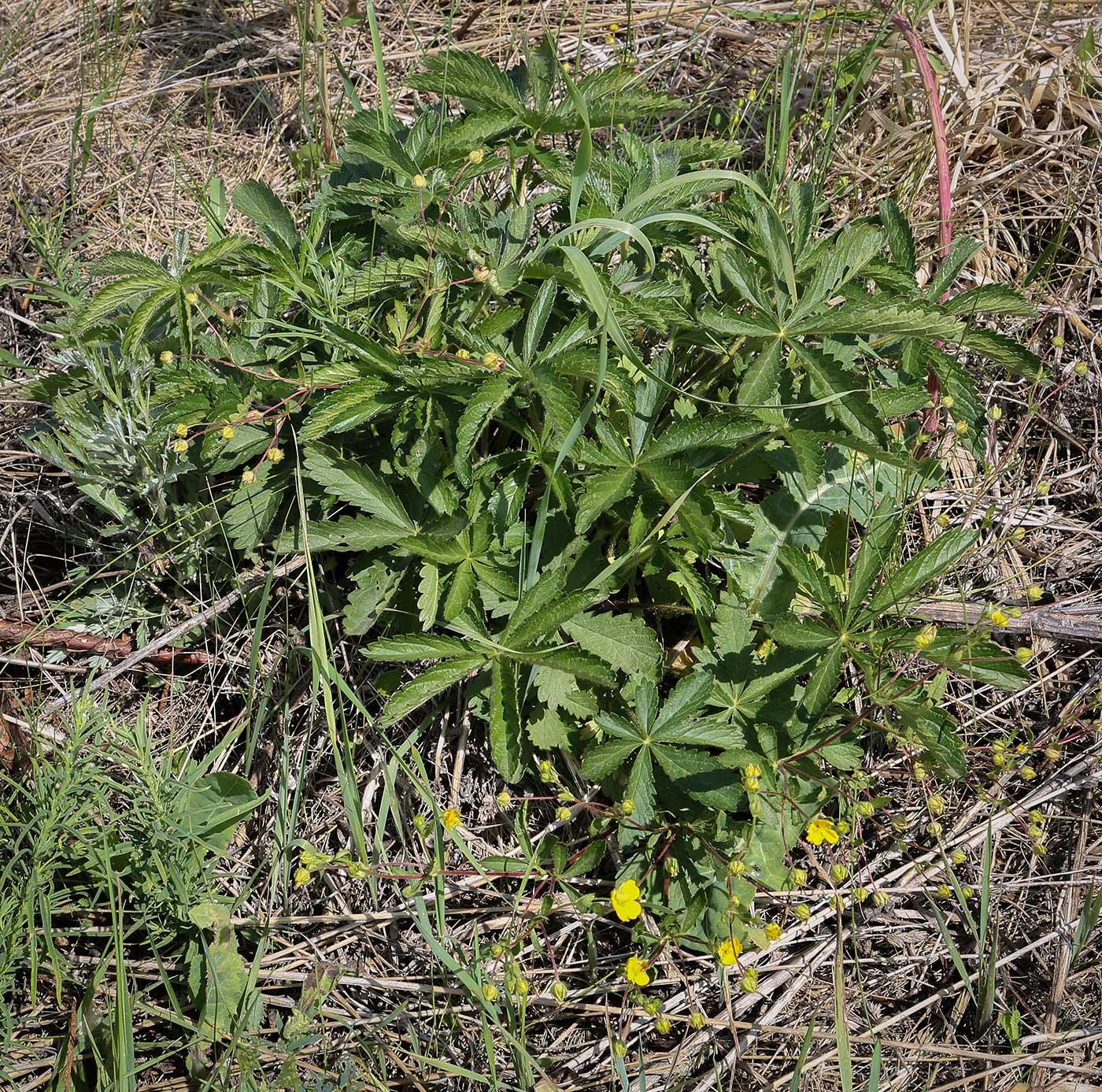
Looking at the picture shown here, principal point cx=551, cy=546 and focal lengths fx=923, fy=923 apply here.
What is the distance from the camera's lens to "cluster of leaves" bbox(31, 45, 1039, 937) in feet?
6.22

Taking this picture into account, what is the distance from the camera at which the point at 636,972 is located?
→ 6.02 ft

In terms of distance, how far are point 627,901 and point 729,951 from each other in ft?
0.76

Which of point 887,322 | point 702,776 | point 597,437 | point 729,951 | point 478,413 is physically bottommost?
point 729,951

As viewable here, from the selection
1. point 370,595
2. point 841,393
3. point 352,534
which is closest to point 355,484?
point 352,534

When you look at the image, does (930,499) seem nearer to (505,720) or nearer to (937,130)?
(937,130)

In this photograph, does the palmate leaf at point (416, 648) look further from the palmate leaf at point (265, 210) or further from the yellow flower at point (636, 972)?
the palmate leaf at point (265, 210)

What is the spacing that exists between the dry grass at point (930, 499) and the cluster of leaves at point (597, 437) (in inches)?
10.3

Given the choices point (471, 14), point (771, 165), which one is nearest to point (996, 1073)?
point (771, 165)

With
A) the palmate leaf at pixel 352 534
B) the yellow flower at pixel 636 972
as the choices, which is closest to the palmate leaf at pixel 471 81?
the palmate leaf at pixel 352 534

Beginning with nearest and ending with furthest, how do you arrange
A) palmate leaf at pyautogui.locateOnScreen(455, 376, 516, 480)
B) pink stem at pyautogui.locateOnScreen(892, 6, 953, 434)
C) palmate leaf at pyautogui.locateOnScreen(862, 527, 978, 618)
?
palmate leaf at pyautogui.locateOnScreen(455, 376, 516, 480), palmate leaf at pyautogui.locateOnScreen(862, 527, 978, 618), pink stem at pyautogui.locateOnScreen(892, 6, 953, 434)

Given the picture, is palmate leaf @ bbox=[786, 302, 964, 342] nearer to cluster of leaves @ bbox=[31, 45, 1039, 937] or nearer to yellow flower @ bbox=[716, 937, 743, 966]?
cluster of leaves @ bbox=[31, 45, 1039, 937]

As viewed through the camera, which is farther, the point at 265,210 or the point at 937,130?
the point at 937,130

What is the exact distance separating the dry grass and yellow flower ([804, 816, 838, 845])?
11.9 inches

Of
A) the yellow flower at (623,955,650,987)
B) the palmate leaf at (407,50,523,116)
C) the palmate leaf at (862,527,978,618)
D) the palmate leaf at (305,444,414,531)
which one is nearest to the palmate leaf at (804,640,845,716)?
the palmate leaf at (862,527,978,618)
